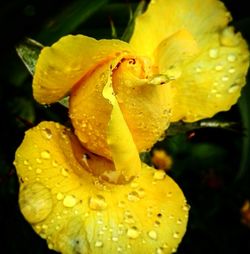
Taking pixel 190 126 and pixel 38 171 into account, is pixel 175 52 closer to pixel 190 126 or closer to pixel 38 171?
pixel 190 126

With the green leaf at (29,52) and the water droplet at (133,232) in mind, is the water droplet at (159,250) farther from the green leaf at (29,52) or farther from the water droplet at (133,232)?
the green leaf at (29,52)

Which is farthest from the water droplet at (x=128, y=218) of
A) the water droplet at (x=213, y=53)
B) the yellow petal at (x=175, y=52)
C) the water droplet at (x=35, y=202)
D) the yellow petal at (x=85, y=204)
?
the water droplet at (x=213, y=53)

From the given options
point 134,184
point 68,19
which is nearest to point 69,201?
point 134,184

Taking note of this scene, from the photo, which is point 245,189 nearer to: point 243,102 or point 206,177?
point 206,177

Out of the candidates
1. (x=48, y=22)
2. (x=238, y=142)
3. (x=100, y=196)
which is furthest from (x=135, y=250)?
(x=238, y=142)

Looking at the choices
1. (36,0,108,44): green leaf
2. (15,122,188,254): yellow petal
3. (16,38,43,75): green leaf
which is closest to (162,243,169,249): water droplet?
(15,122,188,254): yellow petal

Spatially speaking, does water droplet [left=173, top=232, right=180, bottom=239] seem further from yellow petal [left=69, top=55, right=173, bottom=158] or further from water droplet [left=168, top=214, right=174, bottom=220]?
yellow petal [left=69, top=55, right=173, bottom=158]

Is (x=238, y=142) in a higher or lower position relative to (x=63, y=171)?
lower
